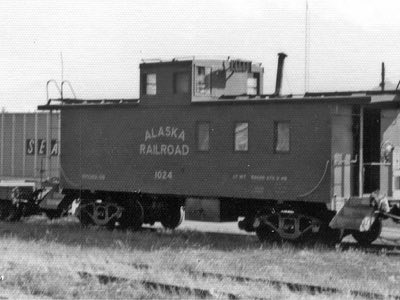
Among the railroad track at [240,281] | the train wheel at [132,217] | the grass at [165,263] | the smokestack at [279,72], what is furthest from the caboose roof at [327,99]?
the railroad track at [240,281]

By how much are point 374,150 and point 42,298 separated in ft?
30.3

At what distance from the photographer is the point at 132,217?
1958cm

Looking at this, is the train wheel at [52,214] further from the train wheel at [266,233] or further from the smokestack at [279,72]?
the smokestack at [279,72]

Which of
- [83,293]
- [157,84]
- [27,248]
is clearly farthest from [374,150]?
[83,293]

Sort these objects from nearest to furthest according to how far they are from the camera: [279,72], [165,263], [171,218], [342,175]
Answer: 1. [165,263]
2. [342,175]
3. [279,72]
4. [171,218]

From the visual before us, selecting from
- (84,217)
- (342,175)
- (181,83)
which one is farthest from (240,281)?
(84,217)

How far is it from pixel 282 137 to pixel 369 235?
2928 mm

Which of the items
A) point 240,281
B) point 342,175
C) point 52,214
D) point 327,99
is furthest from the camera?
point 52,214

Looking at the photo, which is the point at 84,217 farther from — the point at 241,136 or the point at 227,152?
the point at 241,136

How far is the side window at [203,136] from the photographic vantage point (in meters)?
17.7

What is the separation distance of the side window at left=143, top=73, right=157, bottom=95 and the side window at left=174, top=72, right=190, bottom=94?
0.65 metres

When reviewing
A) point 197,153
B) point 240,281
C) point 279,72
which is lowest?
point 240,281

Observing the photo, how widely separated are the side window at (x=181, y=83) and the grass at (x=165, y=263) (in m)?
3.27

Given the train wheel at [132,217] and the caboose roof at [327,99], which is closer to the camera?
the caboose roof at [327,99]
